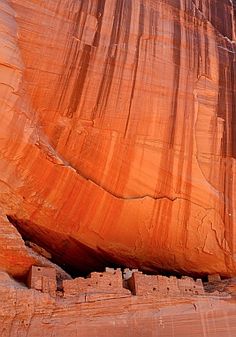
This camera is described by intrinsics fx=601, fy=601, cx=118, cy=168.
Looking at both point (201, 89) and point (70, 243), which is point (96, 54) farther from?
point (70, 243)

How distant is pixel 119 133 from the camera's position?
28.5 feet

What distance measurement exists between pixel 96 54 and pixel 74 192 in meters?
2.00

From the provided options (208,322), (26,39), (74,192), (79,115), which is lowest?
(208,322)

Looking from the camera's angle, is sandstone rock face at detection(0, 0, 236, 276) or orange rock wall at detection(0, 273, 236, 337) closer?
orange rock wall at detection(0, 273, 236, 337)

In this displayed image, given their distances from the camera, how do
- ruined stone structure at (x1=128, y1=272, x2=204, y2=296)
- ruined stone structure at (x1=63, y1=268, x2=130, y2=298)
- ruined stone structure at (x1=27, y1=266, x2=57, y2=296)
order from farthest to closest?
ruined stone structure at (x1=128, y1=272, x2=204, y2=296) < ruined stone structure at (x1=63, y1=268, x2=130, y2=298) < ruined stone structure at (x1=27, y1=266, x2=57, y2=296)

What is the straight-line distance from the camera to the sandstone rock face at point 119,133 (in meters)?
8.20

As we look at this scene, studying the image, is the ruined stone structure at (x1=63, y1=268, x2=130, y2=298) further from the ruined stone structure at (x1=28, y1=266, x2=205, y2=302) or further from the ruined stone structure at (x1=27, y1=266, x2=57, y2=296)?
the ruined stone structure at (x1=27, y1=266, x2=57, y2=296)

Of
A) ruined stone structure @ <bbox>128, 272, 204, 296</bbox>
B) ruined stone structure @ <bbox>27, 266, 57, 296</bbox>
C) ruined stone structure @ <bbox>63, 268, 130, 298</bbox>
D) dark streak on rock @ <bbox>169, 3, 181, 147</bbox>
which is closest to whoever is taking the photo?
ruined stone structure @ <bbox>27, 266, 57, 296</bbox>

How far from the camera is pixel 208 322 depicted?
8172 millimetres

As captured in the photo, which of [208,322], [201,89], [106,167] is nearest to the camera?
[208,322]

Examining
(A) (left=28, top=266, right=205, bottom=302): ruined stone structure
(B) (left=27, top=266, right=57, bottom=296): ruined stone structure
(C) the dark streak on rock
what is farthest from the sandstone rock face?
(A) (left=28, top=266, right=205, bottom=302): ruined stone structure

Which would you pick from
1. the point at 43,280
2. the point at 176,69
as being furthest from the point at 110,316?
the point at 176,69

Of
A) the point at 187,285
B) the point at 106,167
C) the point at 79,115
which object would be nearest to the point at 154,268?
the point at 187,285

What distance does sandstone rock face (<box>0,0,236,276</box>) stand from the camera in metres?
8.20
